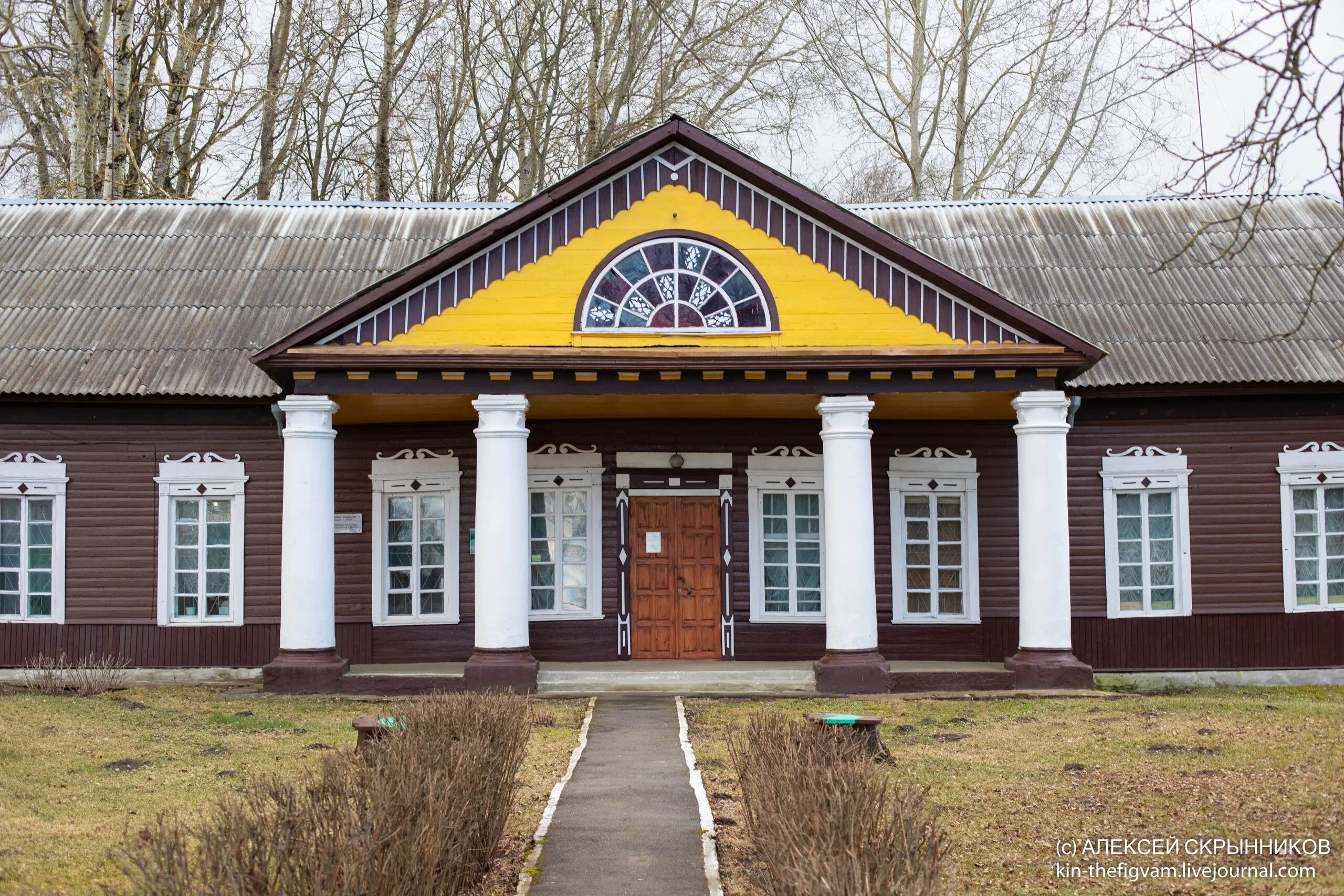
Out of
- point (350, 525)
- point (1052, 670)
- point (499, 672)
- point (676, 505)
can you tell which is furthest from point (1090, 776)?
point (350, 525)

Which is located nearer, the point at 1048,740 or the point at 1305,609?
the point at 1048,740

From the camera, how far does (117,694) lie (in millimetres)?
14984

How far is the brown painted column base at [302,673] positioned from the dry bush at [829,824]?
7814 millimetres

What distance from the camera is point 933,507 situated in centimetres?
1697

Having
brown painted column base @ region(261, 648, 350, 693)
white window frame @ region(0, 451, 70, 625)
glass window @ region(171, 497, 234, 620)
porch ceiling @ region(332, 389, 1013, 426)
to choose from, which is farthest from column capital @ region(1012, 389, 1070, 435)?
white window frame @ region(0, 451, 70, 625)

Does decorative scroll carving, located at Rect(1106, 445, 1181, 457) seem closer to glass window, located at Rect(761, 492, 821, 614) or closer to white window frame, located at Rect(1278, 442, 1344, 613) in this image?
white window frame, located at Rect(1278, 442, 1344, 613)

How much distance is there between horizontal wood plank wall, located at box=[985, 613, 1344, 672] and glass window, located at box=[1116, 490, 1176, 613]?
25 centimetres

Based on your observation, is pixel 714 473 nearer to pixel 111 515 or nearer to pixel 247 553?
pixel 247 553

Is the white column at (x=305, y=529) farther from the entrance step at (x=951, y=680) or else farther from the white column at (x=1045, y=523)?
the white column at (x=1045, y=523)

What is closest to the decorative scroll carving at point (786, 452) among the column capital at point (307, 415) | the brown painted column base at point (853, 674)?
the brown painted column base at point (853, 674)

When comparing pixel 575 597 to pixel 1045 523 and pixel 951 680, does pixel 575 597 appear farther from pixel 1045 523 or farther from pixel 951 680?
pixel 1045 523

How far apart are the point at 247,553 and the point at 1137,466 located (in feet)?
36.4

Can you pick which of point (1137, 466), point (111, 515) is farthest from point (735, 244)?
point (111, 515)

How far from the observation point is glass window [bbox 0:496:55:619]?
54.7 ft
